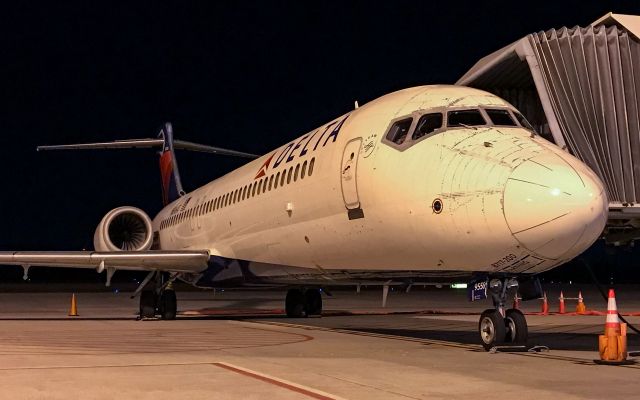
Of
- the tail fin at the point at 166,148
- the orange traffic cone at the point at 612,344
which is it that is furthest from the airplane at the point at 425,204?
the tail fin at the point at 166,148

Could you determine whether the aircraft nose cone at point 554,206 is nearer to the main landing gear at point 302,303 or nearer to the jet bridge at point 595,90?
the jet bridge at point 595,90

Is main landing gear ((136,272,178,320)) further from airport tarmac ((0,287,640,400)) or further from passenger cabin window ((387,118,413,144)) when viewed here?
passenger cabin window ((387,118,413,144))

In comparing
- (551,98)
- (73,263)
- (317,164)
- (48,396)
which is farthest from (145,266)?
(48,396)

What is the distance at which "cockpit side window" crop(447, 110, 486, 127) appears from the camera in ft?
35.3

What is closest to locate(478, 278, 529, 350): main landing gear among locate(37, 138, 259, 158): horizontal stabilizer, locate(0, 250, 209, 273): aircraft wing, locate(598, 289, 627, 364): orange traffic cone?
locate(598, 289, 627, 364): orange traffic cone

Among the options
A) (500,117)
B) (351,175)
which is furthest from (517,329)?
(351,175)

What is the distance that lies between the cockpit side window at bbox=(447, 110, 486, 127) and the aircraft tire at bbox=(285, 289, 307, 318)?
10.2 metres

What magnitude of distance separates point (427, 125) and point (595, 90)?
8.62 m

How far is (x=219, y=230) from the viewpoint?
18156mm

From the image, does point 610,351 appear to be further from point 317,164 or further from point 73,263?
point 73,263

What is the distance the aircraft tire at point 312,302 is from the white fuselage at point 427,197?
4907 millimetres

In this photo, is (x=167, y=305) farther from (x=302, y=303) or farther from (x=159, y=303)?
(x=302, y=303)

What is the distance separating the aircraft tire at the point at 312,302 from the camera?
800 inches

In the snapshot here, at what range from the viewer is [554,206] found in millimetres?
8859
